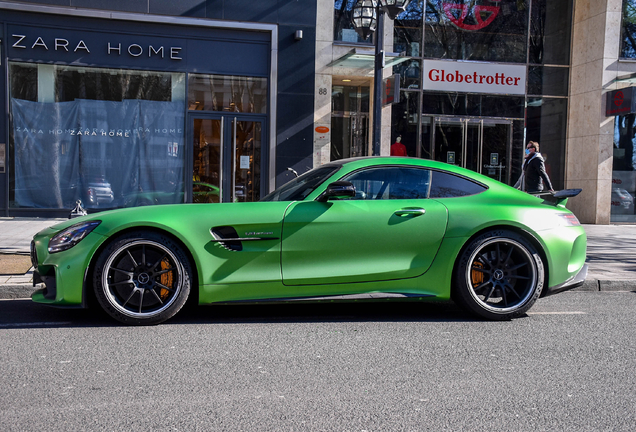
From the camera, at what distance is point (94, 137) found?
13750mm

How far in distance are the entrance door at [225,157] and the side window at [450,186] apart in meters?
9.27

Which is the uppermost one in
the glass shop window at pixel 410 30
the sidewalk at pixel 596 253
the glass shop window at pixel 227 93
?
the glass shop window at pixel 410 30

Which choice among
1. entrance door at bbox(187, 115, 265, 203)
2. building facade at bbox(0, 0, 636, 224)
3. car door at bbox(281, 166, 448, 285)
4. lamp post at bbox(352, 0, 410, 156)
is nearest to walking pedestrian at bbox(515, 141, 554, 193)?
building facade at bbox(0, 0, 636, 224)

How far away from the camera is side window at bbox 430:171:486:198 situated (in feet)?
17.9

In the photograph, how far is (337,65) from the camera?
1473cm

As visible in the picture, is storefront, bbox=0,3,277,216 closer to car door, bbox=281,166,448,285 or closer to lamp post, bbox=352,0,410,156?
lamp post, bbox=352,0,410,156

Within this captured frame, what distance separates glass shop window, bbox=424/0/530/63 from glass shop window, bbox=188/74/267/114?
4592 millimetres

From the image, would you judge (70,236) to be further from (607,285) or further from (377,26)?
(377,26)

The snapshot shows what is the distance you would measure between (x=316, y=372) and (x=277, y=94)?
36.7 ft

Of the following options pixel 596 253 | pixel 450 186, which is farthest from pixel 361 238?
pixel 596 253

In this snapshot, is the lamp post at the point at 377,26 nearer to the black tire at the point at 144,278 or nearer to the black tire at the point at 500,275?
the black tire at the point at 500,275

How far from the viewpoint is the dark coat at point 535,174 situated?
496 inches

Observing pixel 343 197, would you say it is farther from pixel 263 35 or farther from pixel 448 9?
pixel 448 9

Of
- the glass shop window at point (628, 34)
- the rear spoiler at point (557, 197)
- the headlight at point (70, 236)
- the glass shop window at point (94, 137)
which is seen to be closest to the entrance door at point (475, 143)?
the glass shop window at point (628, 34)
